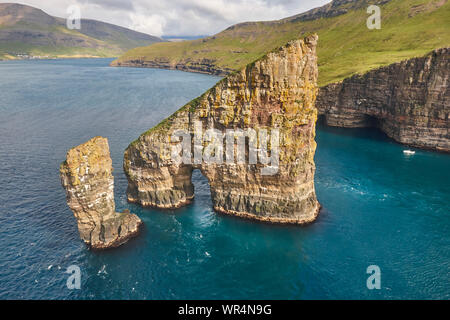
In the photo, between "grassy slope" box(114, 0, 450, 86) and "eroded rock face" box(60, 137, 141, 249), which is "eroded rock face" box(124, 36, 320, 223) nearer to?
"eroded rock face" box(60, 137, 141, 249)

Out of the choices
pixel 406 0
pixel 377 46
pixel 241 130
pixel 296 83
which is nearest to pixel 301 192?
pixel 241 130

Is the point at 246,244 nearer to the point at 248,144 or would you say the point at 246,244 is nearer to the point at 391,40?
the point at 248,144

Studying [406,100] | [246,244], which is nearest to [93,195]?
[246,244]

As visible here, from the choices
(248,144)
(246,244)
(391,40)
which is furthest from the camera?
(391,40)

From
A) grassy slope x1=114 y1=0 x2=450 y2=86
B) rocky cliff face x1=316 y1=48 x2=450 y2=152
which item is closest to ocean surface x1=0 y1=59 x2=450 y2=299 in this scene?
rocky cliff face x1=316 y1=48 x2=450 y2=152

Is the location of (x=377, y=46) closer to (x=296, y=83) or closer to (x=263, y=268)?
(x=296, y=83)

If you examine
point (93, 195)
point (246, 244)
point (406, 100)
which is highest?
point (406, 100)

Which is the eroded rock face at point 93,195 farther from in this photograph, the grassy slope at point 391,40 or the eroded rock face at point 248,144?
the grassy slope at point 391,40
